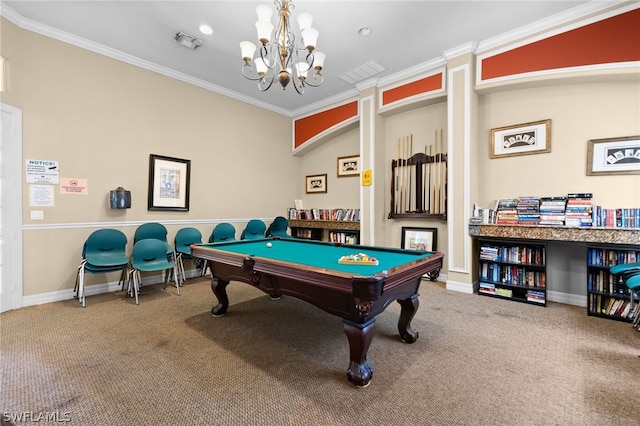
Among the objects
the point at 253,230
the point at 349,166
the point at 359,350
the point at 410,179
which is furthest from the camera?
the point at 349,166

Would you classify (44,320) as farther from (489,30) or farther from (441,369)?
(489,30)

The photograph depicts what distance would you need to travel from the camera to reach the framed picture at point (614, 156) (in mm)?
3143

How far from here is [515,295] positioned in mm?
3674

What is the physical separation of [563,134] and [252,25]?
4.23 meters

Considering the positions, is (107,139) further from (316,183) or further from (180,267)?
(316,183)

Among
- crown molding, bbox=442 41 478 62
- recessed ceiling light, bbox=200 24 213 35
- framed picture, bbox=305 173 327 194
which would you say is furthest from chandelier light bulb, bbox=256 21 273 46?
framed picture, bbox=305 173 327 194

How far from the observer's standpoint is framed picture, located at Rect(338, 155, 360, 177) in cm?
573

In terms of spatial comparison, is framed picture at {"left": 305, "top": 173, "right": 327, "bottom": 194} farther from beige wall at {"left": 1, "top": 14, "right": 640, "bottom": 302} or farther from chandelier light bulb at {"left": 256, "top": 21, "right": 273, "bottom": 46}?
chandelier light bulb at {"left": 256, "top": 21, "right": 273, "bottom": 46}

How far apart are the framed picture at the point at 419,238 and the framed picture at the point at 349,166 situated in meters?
1.59

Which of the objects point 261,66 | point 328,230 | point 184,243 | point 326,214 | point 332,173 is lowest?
point 184,243

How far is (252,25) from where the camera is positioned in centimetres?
349

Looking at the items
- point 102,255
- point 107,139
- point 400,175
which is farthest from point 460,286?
point 107,139

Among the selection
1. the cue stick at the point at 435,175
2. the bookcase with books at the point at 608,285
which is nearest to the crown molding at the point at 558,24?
the cue stick at the point at 435,175

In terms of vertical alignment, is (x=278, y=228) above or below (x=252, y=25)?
below
